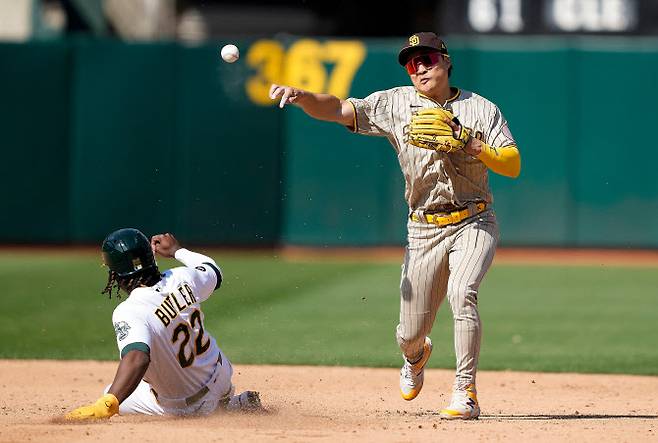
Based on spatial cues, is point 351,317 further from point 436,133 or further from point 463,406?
point 436,133

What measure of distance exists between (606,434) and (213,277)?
1795mm

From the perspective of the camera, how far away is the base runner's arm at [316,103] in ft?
18.2

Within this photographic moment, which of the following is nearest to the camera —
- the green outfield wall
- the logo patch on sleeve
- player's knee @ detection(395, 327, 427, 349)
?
the logo patch on sleeve

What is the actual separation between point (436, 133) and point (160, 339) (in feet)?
4.76

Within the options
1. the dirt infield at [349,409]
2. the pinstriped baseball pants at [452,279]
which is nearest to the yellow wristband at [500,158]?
the pinstriped baseball pants at [452,279]

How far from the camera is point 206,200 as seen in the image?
15734 mm

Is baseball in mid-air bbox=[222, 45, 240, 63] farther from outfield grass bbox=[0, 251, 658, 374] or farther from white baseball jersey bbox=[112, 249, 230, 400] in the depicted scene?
outfield grass bbox=[0, 251, 658, 374]

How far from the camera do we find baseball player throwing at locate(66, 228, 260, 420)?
193 inches

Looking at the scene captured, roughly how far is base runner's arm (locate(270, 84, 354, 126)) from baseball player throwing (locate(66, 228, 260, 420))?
0.81 m

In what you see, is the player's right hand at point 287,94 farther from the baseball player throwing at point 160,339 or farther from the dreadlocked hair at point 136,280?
the dreadlocked hair at point 136,280

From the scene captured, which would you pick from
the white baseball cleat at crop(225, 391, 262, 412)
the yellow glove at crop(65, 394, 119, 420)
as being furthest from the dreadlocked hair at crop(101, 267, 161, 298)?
the white baseball cleat at crop(225, 391, 262, 412)

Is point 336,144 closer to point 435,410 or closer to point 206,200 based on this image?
point 206,200

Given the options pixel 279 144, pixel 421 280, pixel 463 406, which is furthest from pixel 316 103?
pixel 279 144

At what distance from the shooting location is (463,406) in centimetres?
552
